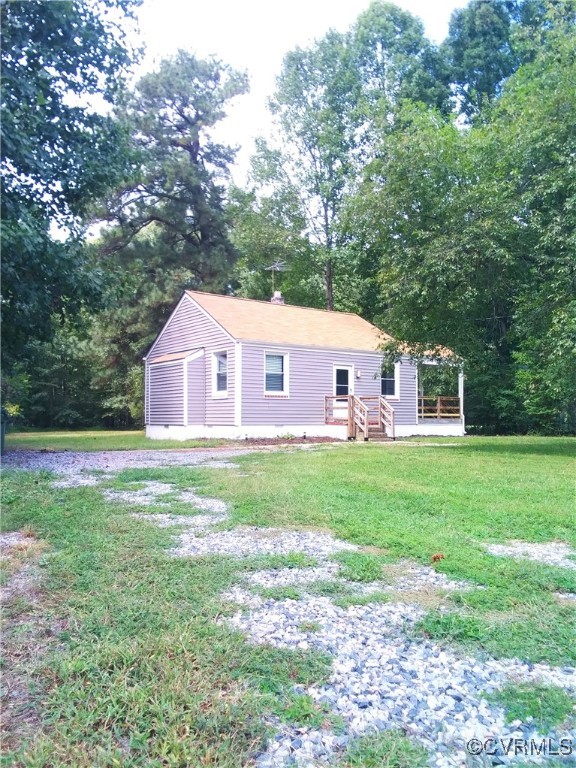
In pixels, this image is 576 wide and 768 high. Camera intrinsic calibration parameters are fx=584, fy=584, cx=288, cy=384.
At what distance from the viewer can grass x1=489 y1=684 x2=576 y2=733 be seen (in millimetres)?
1955

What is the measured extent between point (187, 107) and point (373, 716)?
26879mm

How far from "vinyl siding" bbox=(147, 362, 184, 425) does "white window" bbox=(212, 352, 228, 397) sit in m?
1.06

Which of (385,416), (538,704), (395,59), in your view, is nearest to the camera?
(538,704)

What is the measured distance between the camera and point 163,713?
Result: 1.97 metres

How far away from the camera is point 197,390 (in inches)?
688

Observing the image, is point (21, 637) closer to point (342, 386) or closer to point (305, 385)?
point (305, 385)

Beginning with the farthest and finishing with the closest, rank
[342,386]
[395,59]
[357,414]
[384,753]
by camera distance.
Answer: [395,59]
[342,386]
[357,414]
[384,753]

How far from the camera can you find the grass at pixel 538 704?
196 centimetres

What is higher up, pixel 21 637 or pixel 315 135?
pixel 315 135

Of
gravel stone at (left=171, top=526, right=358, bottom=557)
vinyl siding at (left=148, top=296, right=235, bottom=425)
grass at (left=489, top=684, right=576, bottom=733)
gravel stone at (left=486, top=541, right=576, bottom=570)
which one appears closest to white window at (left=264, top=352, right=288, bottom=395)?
vinyl siding at (left=148, top=296, right=235, bottom=425)

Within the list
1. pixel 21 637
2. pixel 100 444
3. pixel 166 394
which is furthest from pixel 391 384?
pixel 21 637

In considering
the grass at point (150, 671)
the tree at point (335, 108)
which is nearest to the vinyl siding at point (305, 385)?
the tree at point (335, 108)

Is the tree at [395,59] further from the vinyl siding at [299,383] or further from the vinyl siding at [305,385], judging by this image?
the vinyl siding at [299,383]
